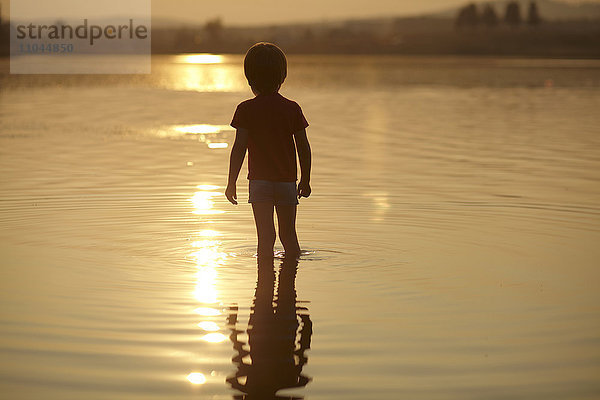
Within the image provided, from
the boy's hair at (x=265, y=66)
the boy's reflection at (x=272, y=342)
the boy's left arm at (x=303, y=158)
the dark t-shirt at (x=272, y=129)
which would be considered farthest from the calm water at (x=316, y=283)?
the boy's hair at (x=265, y=66)

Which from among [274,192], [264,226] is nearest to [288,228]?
[264,226]

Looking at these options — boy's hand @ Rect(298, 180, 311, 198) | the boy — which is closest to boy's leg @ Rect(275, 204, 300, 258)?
the boy

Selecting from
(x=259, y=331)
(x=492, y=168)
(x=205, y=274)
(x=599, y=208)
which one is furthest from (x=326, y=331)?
(x=492, y=168)

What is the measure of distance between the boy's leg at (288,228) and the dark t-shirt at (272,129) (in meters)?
0.27

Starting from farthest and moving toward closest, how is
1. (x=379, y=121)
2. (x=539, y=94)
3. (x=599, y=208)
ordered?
(x=539, y=94)
(x=379, y=121)
(x=599, y=208)

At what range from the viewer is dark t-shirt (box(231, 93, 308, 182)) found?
28.3 feet

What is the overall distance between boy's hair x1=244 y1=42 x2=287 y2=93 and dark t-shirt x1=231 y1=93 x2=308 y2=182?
118 millimetres

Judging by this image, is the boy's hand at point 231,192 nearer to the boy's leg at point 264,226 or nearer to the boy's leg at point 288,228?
the boy's leg at point 264,226

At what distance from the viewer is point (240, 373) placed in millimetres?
5875

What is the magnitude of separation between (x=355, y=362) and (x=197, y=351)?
92cm

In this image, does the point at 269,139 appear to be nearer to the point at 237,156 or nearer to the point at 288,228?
the point at 237,156

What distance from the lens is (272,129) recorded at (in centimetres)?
866

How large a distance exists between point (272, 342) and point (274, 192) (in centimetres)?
235

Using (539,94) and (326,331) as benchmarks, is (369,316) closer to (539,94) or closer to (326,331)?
(326,331)
